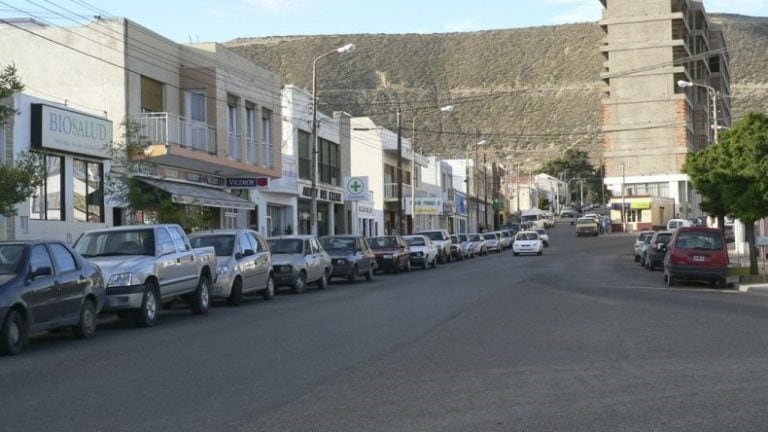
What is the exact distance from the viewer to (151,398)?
30.8 ft

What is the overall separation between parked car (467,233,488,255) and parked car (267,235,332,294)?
32307 mm

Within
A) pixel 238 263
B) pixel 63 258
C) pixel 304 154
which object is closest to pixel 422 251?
pixel 304 154

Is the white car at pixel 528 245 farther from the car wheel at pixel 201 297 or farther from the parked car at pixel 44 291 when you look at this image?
the parked car at pixel 44 291

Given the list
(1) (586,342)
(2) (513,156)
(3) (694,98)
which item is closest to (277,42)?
(2) (513,156)

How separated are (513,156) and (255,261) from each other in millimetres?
135538

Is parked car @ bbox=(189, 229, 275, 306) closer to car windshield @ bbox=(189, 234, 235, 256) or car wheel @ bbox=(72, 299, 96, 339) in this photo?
car windshield @ bbox=(189, 234, 235, 256)

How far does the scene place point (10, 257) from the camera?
13945mm

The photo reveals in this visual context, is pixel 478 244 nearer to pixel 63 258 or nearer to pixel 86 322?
pixel 86 322

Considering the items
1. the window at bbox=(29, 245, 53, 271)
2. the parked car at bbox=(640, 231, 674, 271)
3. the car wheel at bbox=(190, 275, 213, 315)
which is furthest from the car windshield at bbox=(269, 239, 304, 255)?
the parked car at bbox=(640, 231, 674, 271)

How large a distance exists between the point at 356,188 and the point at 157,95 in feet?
72.7

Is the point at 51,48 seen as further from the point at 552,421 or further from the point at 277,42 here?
the point at 277,42

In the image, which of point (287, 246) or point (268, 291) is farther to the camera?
point (287, 246)

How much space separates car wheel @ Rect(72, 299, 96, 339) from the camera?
1512cm

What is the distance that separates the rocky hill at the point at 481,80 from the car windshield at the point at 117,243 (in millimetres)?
112811
